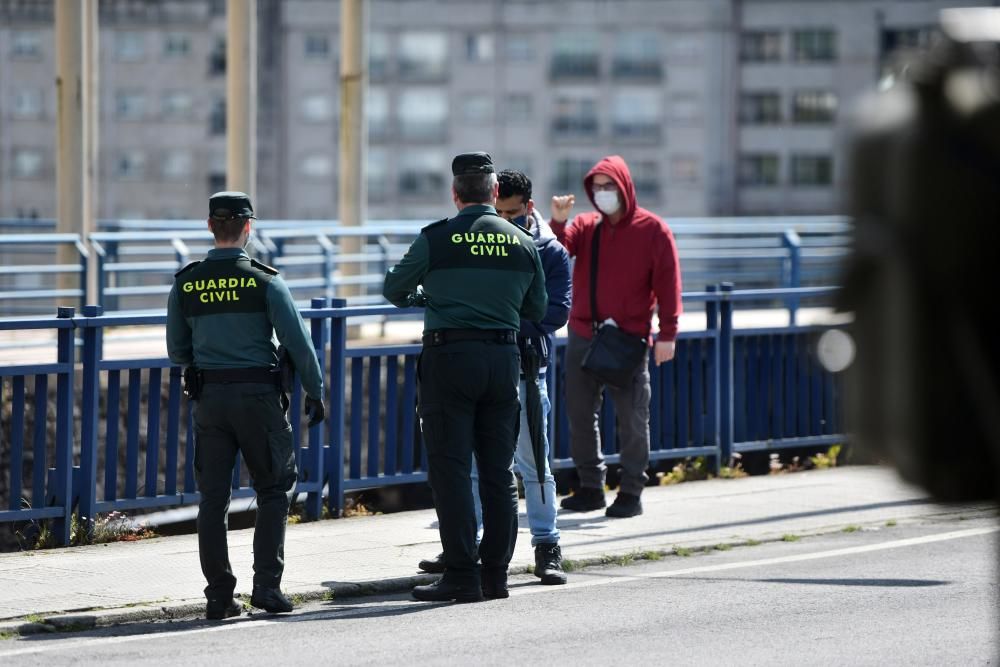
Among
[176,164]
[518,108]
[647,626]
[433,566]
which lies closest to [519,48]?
[518,108]

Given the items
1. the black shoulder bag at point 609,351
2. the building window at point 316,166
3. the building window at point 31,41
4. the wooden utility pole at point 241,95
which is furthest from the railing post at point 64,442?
the building window at point 31,41

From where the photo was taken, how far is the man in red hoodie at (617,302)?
10.5 meters

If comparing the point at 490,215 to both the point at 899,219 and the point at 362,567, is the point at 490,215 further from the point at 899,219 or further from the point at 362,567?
the point at 899,219

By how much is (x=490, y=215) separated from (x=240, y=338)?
1196 mm

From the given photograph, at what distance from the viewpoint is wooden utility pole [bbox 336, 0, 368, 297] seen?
2231cm

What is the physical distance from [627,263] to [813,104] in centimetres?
9295

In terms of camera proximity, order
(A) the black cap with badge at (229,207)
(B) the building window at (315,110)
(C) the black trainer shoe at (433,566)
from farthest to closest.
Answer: (B) the building window at (315,110)
(C) the black trainer shoe at (433,566)
(A) the black cap with badge at (229,207)

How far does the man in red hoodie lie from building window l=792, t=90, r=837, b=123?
3634 inches

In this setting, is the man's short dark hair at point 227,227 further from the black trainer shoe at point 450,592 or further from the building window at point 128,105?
the building window at point 128,105

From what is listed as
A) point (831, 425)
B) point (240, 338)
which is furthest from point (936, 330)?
point (831, 425)

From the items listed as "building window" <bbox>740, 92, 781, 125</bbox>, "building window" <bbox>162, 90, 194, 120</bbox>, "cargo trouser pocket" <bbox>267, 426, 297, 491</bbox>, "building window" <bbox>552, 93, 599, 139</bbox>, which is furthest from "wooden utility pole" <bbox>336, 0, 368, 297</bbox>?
"building window" <bbox>740, 92, 781, 125</bbox>

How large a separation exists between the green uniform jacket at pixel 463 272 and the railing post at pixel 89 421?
2.39 metres

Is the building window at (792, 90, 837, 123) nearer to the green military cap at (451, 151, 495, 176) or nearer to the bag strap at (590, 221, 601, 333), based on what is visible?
the bag strap at (590, 221, 601, 333)

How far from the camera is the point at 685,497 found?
1202 cm
